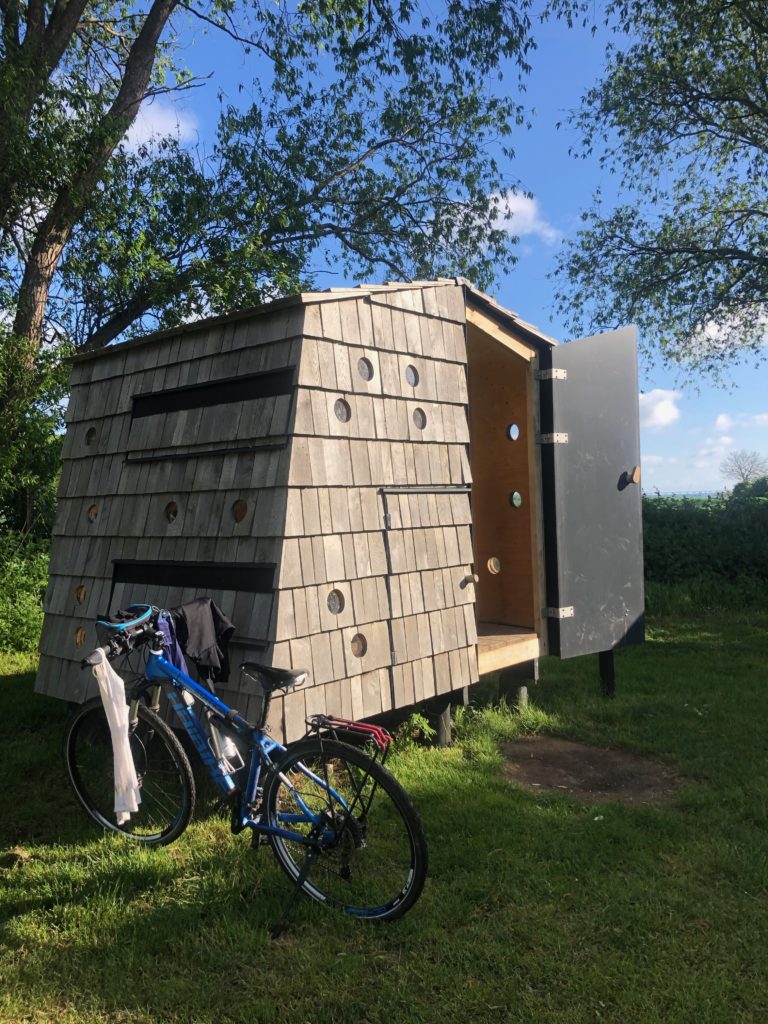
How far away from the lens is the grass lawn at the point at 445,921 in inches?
104

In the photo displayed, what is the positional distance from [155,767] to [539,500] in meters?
3.56

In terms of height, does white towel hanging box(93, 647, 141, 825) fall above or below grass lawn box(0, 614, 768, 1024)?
above

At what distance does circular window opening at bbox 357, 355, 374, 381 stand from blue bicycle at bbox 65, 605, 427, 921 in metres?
1.92

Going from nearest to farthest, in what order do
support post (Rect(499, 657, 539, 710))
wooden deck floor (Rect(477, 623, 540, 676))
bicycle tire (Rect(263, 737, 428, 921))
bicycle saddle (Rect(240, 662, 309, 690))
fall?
bicycle tire (Rect(263, 737, 428, 921)) → bicycle saddle (Rect(240, 662, 309, 690)) → wooden deck floor (Rect(477, 623, 540, 676)) → support post (Rect(499, 657, 539, 710))

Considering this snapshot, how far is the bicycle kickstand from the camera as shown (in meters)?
3.02

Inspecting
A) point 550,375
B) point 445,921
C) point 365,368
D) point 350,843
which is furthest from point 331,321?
point 445,921

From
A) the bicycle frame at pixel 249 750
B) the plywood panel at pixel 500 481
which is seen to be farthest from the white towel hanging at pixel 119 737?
the plywood panel at pixel 500 481

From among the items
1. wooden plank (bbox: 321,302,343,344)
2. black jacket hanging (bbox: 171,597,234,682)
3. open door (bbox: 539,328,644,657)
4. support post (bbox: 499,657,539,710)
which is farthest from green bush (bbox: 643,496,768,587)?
black jacket hanging (bbox: 171,597,234,682)

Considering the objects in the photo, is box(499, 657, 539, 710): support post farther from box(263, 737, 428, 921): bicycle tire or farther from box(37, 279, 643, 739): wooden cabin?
box(263, 737, 428, 921): bicycle tire

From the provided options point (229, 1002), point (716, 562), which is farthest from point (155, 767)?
point (716, 562)

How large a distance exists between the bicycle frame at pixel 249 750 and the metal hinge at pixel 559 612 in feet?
10.5

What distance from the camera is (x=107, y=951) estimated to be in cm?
295

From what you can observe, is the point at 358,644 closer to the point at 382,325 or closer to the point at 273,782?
the point at 273,782

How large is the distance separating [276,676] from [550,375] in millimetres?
3808
